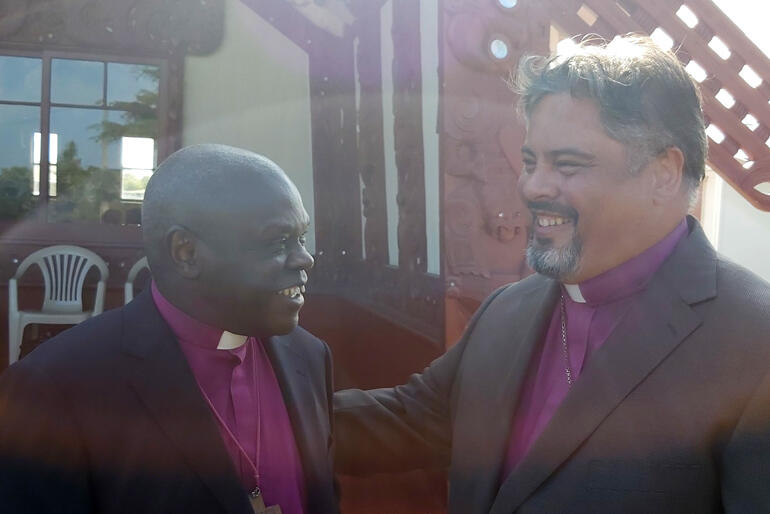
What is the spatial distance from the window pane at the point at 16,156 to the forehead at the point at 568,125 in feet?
18.7

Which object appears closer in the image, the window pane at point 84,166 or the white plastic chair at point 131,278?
the white plastic chair at point 131,278

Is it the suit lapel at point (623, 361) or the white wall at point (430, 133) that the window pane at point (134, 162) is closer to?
the white wall at point (430, 133)

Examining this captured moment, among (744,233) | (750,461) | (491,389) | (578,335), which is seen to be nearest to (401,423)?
(491,389)

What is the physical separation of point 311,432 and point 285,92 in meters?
5.63

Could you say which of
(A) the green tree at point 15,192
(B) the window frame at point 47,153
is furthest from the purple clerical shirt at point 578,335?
(A) the green tree at point 15,192

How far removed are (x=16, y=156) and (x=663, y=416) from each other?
613cm

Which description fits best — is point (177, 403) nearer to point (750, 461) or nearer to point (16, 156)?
point (750, 461)

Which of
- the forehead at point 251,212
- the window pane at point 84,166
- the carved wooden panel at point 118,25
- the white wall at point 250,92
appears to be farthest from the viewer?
the white wall at point 250,92

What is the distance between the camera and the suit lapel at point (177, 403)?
4.08ft

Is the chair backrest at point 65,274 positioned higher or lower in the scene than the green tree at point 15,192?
lower

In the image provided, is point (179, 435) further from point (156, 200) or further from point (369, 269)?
point (369, 269)

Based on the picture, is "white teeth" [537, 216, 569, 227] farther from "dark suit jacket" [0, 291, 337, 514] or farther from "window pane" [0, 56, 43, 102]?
"window pane" [0, 56, 43, 102]

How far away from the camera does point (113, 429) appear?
1.21 m

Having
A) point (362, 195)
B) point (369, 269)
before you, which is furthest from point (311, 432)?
point (362, 195)
